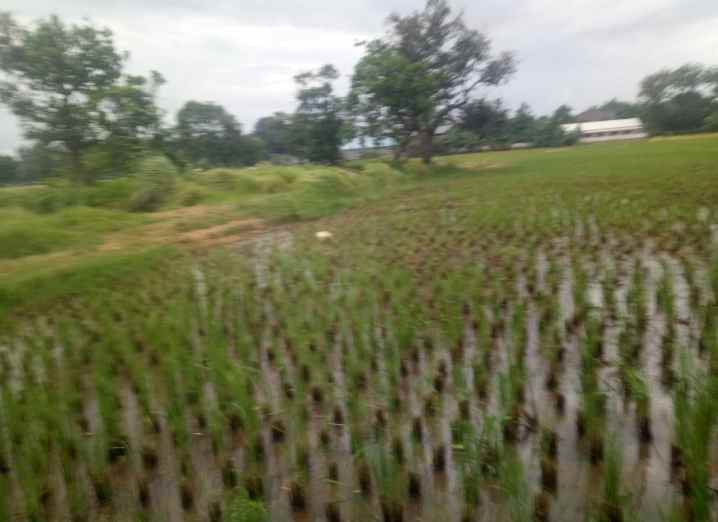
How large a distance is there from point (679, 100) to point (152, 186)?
2829 cm

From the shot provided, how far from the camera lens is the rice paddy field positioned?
1.84 meters

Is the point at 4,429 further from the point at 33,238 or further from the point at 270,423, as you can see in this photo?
the point at 33,238

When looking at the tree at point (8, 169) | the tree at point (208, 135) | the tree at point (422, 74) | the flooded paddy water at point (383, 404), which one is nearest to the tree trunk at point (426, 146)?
the tree at point (422, 74)

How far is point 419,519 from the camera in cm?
176

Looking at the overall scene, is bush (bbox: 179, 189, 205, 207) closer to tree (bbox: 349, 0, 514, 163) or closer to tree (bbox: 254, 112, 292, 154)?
tree (bbox: 349, 0, 514, 163)

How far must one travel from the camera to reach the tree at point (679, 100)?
24.6 meters

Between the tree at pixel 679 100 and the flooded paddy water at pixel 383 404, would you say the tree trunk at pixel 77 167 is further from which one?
the tree at pixel 679 100

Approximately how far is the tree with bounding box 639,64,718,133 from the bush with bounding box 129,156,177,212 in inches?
983

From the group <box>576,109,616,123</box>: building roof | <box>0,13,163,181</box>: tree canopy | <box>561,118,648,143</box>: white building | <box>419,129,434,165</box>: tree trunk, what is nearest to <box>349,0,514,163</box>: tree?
<box>419,129,434,165</box>: tree trunk

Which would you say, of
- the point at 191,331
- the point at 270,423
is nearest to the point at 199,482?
the point at 270,423

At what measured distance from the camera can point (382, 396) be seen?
2555mm

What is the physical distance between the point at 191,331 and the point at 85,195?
1018 centimetres

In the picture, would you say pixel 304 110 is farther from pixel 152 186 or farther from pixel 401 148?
pixel 152 186

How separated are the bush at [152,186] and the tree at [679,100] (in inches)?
983
